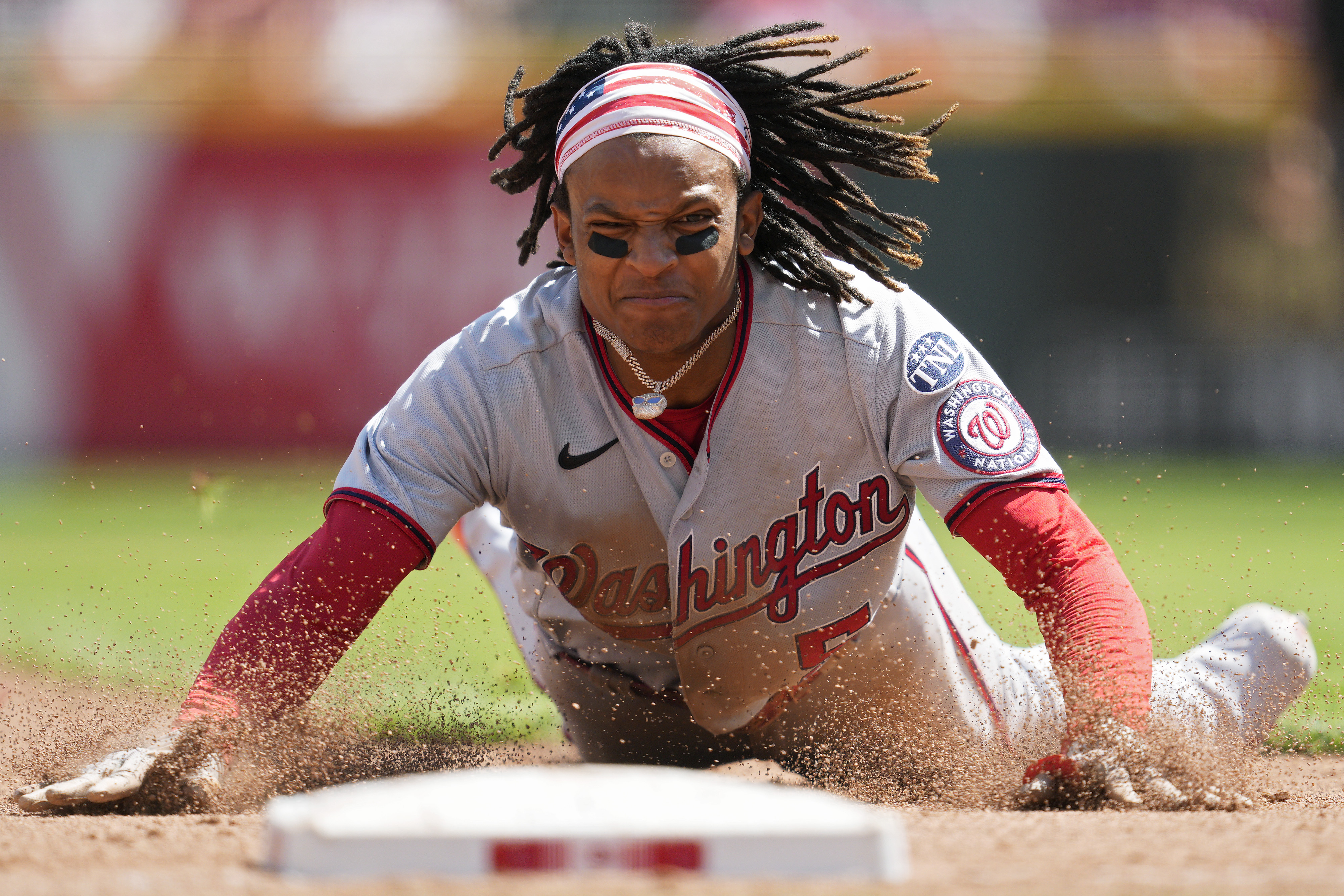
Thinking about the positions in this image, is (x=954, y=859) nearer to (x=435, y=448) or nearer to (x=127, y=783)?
(x=435, y=448)

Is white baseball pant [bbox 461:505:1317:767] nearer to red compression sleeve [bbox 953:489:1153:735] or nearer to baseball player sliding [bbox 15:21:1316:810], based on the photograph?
baseball player sliding [bbox 15:21:1316:810]

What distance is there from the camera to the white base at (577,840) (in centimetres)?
173

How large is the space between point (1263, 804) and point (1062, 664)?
0.54m

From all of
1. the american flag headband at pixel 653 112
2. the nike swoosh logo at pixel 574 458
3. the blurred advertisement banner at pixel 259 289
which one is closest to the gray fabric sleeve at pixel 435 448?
the nike swoosh logo at pixel 574 458

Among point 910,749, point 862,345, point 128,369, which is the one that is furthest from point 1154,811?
point 128,369

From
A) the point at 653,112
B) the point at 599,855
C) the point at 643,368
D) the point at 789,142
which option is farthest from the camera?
the point at 789,142

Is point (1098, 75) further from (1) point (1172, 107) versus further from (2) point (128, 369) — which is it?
(2) point (128, 369)

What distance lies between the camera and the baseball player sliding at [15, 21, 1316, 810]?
8.28 ft

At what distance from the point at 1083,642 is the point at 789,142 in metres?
1.18

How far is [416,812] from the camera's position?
1.79 meters

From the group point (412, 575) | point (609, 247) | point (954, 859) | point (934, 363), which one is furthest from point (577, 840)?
point (412, 575)

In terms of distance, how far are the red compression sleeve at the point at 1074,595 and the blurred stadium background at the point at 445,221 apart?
8.64 m

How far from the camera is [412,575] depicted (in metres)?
6.11

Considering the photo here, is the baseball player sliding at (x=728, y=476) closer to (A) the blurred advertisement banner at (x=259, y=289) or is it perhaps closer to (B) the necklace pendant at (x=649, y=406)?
(B) the necklace pendant at (x=649, y=406)
